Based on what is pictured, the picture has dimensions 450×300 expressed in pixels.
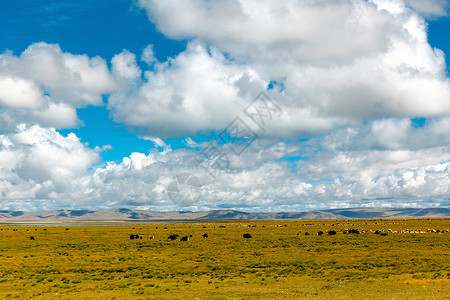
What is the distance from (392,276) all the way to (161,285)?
22.7 metres

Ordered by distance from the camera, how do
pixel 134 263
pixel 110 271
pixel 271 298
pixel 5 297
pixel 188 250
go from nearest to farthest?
pixel 271 298 < pixel 5 297 < pixel 110 271 < pixel 134 263 < pixel 188 250

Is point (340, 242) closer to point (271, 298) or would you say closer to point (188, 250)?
point (188, 250)

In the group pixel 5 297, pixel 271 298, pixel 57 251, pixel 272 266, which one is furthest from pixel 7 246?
pixel 271 298

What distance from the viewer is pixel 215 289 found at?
100 ft

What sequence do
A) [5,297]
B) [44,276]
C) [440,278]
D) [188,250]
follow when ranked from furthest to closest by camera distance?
[188,250], [44,276], [440,278], [5,297]

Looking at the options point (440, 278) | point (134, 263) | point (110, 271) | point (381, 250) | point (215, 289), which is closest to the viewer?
point (215, 289)

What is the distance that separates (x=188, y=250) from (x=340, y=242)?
95.8 ft

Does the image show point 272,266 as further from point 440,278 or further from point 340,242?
point 340,242

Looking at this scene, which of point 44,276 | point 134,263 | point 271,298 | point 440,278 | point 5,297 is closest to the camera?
point 271,298

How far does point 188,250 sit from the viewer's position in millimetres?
59781

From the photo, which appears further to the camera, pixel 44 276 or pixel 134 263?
pixel 134 263

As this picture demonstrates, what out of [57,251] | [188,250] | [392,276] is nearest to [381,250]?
[392,276]

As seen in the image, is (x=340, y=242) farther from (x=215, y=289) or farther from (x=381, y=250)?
(x=215, y=289)

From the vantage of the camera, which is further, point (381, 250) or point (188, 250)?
point (188, 250)
